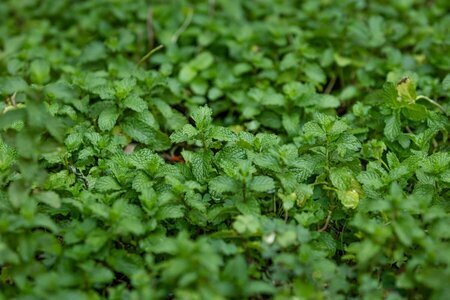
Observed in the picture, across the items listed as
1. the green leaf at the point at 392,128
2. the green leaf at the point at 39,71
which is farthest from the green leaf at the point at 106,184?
the green leaf at the point at 392,128

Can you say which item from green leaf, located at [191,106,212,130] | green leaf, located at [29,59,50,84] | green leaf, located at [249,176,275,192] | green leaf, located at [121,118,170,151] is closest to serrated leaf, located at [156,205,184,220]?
green leaf, located at [249,176,275,192]

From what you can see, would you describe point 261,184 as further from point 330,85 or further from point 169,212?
point 330,85

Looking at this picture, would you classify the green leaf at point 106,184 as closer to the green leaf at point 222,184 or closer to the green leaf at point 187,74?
the green leaf at point 222,184

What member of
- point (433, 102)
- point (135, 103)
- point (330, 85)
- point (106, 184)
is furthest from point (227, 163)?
point (330, 85)

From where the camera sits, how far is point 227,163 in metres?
2.61

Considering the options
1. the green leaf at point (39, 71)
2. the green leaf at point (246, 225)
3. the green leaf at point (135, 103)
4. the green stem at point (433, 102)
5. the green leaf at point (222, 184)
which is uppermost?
the green leaf at point (39, 71)

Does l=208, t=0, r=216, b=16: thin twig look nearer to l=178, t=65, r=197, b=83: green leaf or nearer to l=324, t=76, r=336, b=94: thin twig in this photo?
l=178, t=65, r=197, b=83: green leaf

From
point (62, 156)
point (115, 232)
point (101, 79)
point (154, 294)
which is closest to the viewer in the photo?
point (154, 294)

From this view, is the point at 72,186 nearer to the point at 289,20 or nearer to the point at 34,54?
the point at 34,54

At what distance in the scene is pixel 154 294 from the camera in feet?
6.86

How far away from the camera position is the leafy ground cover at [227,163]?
2.22m

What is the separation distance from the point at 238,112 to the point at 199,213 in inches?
45.8

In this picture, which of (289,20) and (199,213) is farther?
(289,20)

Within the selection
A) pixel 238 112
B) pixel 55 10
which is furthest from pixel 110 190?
pixel 55 10
